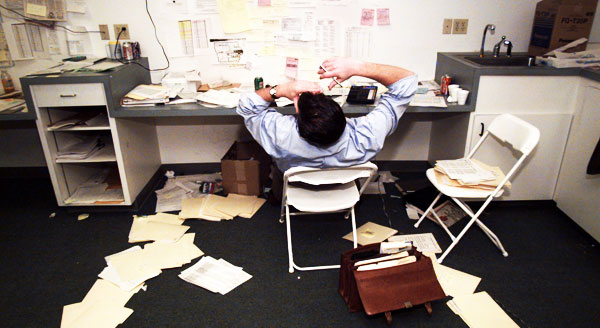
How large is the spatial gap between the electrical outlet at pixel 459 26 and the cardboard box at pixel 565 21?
51 centimetres

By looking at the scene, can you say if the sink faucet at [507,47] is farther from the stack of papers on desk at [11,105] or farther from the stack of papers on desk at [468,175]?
the stack of papers on desk at [11,105]

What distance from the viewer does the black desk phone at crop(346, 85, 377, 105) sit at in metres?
2.65

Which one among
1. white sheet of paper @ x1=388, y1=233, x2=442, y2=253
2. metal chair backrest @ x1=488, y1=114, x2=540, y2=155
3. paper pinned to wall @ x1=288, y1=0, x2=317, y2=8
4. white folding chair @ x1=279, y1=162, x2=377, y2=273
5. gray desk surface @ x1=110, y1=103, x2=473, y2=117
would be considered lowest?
white sheet of paper @ x1=388, y1=233, x2=442, y2=253

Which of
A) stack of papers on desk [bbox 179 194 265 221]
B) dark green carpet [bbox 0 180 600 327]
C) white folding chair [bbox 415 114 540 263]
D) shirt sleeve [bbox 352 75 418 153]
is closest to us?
dark green carpet [bbox 0 180 600 327]

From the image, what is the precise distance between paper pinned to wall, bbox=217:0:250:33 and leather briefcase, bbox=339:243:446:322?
1930mm

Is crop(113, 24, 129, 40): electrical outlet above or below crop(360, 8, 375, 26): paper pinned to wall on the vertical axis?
below

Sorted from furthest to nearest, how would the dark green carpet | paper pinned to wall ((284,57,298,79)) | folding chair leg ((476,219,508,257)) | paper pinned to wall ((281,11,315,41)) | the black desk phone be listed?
1. paper pinned to wall ((284,57,298,79))
2. paper pinned to wall ((281,11,315,41))
3. the black desk phone
4. folding chair leg ((476,219,508,257))
5. the dark green carpet

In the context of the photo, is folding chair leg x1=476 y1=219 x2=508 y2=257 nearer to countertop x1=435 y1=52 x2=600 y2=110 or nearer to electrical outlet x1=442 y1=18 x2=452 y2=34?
countertop x1=435 y1=52 x2=600 y2=110

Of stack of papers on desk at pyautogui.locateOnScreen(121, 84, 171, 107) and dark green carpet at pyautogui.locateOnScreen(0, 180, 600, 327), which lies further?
stack of papers on desk at pyautogui.locateOnScreen(121, 84, 171, 107)

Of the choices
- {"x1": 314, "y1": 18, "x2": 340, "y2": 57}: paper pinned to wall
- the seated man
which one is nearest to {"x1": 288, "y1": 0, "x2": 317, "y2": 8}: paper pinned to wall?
{"x1": 314, "y1": 18, "x2": 340, "y2": 57}: paper pinned to wall

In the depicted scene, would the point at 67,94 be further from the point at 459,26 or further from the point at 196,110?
the point at 459,26

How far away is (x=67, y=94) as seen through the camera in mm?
2553

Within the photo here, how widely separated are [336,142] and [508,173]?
107 cm

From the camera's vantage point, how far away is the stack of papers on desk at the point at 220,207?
2.81m
